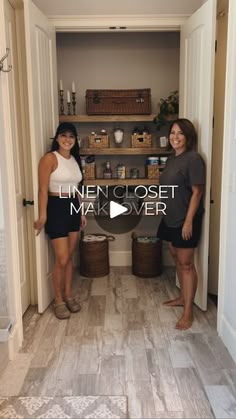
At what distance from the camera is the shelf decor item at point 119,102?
3.76 m

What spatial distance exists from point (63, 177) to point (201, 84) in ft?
4.06

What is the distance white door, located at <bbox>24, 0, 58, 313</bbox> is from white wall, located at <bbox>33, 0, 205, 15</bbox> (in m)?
0.27

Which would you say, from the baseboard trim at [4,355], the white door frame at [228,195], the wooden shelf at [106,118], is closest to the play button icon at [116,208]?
the wooden shelf at [106,118]

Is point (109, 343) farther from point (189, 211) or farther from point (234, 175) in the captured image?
point (234, 175)

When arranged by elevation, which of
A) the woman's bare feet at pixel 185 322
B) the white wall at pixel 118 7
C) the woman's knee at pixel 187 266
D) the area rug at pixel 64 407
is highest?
the white wall at pixel 118 7


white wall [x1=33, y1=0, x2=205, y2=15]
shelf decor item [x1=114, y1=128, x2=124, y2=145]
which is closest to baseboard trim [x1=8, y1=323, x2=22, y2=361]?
shelf decor item [x1=114, y1=128, x2=124, y2=145]

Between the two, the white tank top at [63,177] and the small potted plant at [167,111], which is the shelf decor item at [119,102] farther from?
the white tank top at [63,177]

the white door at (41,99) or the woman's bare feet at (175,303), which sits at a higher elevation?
the white door at (41,99)

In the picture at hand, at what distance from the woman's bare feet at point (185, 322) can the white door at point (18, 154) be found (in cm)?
121

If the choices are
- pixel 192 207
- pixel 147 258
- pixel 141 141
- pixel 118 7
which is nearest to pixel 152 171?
pixel 141 141

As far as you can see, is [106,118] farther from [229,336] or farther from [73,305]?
[229,336]

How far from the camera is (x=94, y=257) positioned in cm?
392

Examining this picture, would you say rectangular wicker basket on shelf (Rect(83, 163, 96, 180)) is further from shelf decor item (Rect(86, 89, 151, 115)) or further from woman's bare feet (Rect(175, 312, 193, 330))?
woman's bare feet (Rect(175, 312, 193, 330))

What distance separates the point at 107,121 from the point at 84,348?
2157mm
